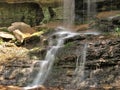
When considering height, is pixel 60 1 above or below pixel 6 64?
above

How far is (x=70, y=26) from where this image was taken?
17469 millimetres

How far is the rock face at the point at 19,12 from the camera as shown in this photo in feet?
63.9

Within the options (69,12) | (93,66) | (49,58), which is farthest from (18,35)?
(93,66)

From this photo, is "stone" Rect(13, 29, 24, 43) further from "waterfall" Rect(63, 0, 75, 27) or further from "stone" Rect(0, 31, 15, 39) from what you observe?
"waterfall" Rect(63, 0, 75, 27)

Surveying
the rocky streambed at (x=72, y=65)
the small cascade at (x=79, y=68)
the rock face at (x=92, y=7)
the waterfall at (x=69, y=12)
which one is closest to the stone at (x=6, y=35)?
the rocky streambed at (x=72, y=65)

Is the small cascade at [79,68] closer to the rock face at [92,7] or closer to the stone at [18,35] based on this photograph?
the stone at [18,35]

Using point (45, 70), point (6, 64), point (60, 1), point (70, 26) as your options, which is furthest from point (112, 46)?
point (60, 1)

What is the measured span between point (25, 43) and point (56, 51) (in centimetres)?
240

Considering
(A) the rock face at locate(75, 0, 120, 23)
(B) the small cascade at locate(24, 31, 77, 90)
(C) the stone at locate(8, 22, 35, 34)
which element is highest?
(A) the rock face at locate(75, 0, 120, 23)

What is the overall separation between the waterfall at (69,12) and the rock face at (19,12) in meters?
1.41

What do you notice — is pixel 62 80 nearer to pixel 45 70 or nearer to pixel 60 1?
pixel 45 70

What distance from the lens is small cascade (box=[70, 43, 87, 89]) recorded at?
11341 millimetres

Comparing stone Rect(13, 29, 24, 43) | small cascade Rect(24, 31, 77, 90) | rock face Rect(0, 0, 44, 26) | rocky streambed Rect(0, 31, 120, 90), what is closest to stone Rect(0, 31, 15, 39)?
stone Rect(13, 29, 24, 43)

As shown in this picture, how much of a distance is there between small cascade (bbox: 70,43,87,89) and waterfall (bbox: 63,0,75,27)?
6.06 m
